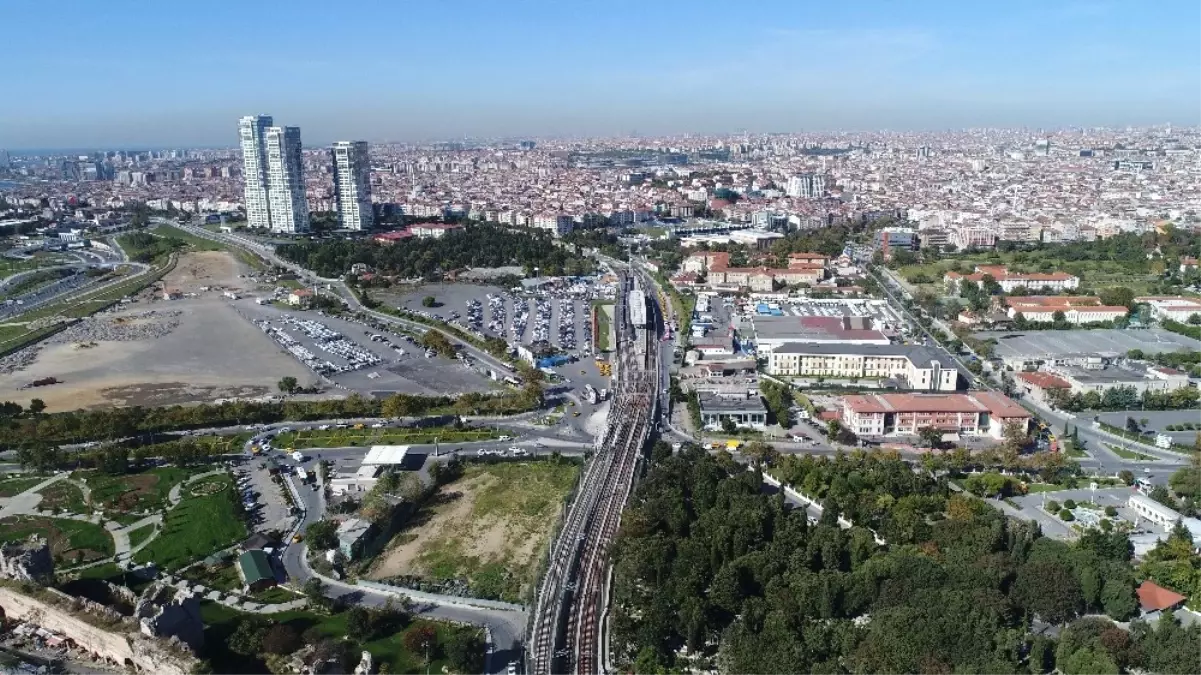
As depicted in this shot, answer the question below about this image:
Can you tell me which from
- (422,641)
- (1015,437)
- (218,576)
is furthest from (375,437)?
(1015,437)

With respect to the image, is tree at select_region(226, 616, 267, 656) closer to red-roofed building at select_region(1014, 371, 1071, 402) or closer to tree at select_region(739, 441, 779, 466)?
tree at select_region(739, 441, 779, 466)

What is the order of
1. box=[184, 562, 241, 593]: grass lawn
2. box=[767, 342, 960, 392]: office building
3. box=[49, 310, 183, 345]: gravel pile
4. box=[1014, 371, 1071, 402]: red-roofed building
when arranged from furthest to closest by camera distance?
box=[49, 310, 183, 345]: gravel pile
box=[767, 342, 960, 392]: office building
box=[1014, 371, 1071, 402]: red-roofed building
box=[184, 562, 241, 593]: grass lawn

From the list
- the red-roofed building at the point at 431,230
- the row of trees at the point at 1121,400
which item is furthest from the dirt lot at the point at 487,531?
the red-roofed building at the point at 431,230

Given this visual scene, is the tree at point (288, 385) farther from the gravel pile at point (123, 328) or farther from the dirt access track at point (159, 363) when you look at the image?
the gravel pile at point (123, 328)

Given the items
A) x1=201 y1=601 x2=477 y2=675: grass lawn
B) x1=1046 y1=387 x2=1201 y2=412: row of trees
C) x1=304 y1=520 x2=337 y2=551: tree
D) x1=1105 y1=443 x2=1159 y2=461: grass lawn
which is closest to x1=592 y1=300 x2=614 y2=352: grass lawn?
x1=1046 y1=387 x2=1201 y2=412: row of trees

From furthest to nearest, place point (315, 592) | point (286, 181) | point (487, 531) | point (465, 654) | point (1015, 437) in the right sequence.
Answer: point (286, 181) → point (1015, 437) → point (487, 531) → point (315, 592) → point (465, 654)

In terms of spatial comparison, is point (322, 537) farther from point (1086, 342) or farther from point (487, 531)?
point (1086, 342)

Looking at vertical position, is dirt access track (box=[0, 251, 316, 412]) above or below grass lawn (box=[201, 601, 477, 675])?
above
